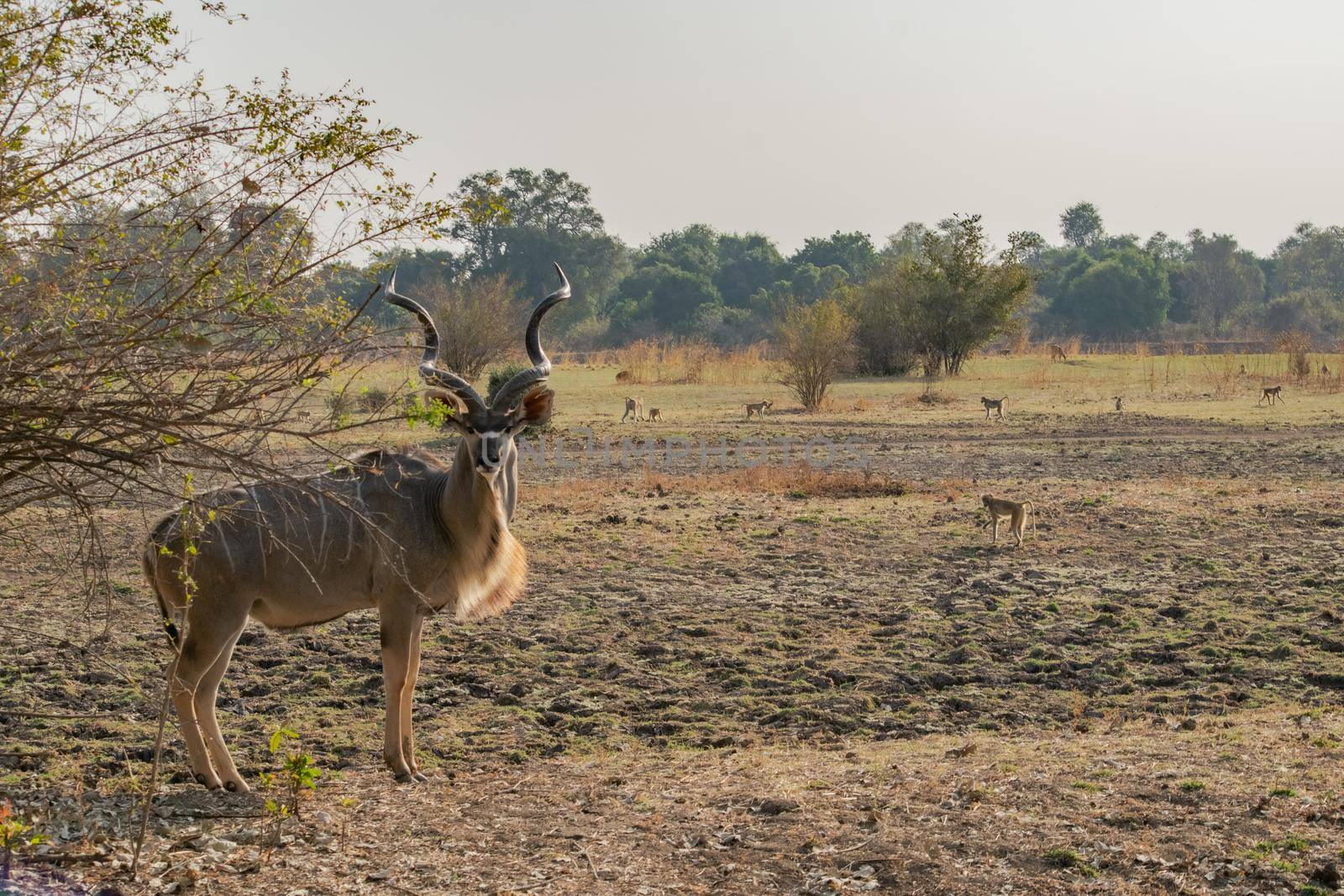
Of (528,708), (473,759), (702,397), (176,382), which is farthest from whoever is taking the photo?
(702,397)

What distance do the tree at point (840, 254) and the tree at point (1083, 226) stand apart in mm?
35274

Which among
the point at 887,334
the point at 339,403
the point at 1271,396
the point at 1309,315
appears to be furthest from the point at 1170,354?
the point at 339,403

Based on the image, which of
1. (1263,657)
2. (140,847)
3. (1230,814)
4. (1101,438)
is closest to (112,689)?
(140,847)

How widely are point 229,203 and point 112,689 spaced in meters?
3.86

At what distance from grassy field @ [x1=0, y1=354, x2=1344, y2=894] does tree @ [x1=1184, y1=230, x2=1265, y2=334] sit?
2538 inches

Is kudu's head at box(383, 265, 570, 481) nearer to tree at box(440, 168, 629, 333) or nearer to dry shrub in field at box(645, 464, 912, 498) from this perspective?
dry shrub in field at box(645, 464, 912, 498)

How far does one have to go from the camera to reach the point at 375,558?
612 centimetres

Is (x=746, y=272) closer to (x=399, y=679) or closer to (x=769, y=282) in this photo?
(x=769, y=282)

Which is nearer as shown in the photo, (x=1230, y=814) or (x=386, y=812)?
(x=1230, y=814)

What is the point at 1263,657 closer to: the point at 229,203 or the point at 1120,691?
the point at 1120,691

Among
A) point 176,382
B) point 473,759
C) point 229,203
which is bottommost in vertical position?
point 473,759

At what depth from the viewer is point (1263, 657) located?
7.82 metres

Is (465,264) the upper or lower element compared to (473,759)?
upper

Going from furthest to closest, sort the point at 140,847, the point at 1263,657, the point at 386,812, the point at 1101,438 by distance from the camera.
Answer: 1. the point at 1101,438
2. the point at 1263,657
3. the point at 386,812
4. the point at 140,847
